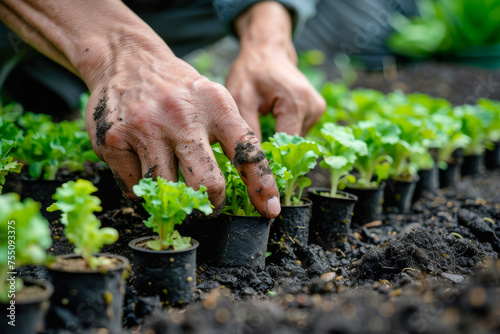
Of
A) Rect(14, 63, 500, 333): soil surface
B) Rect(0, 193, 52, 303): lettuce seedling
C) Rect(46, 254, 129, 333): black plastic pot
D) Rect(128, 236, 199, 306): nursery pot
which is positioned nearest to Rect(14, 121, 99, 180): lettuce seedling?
Rect(14, 63, 500, 333): soil surface

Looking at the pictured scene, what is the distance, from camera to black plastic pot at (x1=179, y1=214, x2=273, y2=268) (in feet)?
5.67

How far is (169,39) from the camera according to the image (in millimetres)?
4066

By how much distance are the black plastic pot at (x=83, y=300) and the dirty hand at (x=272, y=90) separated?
4.12ft

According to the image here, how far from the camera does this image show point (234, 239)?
1.74 meters

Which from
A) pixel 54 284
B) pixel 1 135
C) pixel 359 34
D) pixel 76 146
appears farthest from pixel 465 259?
pixel 359 34

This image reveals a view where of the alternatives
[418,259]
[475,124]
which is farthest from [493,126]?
[418,259]

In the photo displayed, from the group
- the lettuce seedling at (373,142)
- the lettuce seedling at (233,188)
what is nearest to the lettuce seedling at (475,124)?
the lettuce seedling at (373,142)

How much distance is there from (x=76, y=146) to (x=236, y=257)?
1160 millimetres

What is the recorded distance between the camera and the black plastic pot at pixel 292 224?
6.44ft

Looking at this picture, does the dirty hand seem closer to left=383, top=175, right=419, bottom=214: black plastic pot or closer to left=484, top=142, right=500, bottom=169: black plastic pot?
left=383, top=175, right=419, bottom=214: black plastic pot

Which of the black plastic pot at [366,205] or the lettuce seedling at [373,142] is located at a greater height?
the lettuce seedling at [373,142]

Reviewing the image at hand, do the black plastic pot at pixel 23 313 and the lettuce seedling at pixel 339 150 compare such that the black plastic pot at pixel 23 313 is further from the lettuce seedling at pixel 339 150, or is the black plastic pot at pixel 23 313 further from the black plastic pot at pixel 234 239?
the lettuce seedling at pixel 339 150

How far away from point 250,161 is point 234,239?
14.1 inches

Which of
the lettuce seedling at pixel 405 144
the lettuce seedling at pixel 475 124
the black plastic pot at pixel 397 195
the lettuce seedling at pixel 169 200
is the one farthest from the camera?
the lettuce seedling at pixel 475 124
